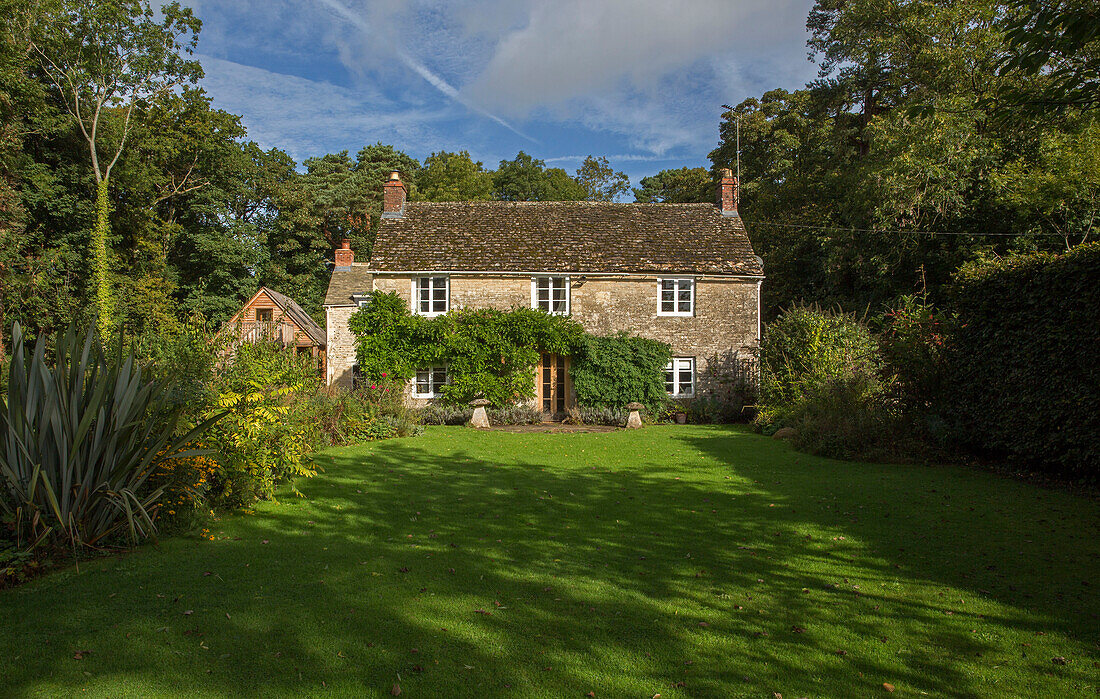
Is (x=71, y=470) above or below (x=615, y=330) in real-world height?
below

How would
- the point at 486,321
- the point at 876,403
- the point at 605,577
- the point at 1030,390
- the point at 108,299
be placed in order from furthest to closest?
1. the point at 108,299
2. the point at 486,321
3. the point at 876,403
4. the point at 1030,390
5. the point at 605,577

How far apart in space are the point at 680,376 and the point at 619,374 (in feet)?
9.33

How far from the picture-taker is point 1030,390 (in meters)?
10.2

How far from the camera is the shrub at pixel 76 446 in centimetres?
608

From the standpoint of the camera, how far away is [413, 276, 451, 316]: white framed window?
2220 cm

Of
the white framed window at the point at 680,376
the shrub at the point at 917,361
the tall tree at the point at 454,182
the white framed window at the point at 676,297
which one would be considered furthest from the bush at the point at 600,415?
the tall tree at the point at 454,182

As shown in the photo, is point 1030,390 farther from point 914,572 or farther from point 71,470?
point 71,470

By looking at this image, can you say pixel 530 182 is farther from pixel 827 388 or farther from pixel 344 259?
pixel 827 388

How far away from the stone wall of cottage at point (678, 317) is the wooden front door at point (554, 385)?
1694 millimetres

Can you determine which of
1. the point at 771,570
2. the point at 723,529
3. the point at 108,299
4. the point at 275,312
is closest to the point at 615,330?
the point at 723,529

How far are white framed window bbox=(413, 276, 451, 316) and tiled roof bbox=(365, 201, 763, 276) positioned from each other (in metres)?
0.55

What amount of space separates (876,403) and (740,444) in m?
3.06

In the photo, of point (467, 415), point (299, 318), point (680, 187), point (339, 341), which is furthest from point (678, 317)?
point (680, 187)

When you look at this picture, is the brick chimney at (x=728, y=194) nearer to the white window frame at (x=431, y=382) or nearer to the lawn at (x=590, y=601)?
the white window frame at (x=431, y=382)
